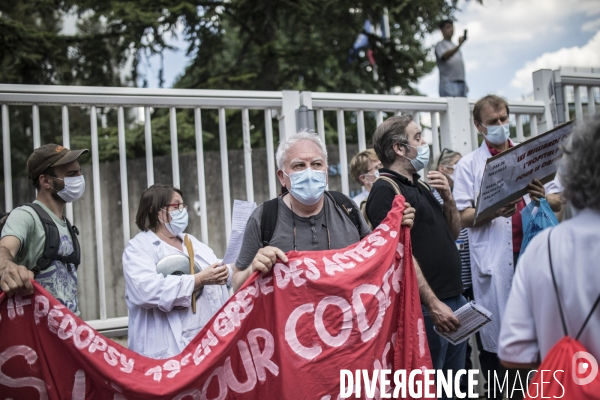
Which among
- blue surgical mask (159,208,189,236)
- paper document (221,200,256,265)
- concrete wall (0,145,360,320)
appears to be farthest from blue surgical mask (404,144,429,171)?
concrete wall (0,145,360,320)

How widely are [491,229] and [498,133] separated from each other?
67 cm

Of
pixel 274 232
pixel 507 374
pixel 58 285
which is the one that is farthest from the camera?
pixel 507 374

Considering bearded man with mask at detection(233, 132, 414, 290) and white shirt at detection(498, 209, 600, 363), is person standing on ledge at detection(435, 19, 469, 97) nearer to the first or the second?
bearded man with mask at detection(233, 132, 414, 290)

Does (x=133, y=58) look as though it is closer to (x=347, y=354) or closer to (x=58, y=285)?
(x=58, y=285)

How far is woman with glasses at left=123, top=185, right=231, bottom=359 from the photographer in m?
3.42

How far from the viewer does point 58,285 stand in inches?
135

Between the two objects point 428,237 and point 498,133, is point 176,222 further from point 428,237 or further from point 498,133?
point 498,133

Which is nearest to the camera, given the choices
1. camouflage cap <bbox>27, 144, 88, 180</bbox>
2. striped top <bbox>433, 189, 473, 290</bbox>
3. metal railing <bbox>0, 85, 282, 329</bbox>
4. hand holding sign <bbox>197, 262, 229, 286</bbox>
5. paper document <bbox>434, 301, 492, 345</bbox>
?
paper document <bbox>434, 301, 492, 345</bbox>

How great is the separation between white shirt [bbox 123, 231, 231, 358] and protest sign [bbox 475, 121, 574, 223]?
1864 millimetres

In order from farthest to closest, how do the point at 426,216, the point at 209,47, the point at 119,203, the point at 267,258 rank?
the point at 209,47, the point at 119,203, the point at 426,216, the point at 267,258

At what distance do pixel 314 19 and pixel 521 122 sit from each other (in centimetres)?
622

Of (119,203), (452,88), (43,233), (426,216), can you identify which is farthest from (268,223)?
(452,88)

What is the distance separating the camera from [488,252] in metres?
3.89

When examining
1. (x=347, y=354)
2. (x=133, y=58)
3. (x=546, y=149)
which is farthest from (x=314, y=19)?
(x=347, y=354)
